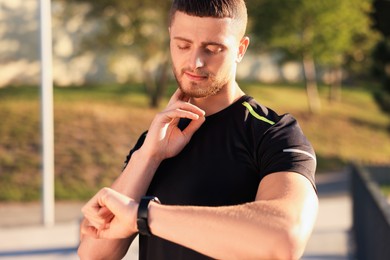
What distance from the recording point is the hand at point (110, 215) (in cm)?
250

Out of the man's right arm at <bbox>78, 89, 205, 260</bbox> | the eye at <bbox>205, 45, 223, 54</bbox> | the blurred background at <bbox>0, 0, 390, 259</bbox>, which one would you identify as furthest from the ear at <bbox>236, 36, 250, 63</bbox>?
the blurred background at <bbox>0, 0, 390, 259</bbox>

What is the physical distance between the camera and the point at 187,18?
2.58 m

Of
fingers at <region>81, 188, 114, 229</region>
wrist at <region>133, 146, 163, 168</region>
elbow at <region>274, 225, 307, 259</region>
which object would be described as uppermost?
wrist at <region>133, 146, 163, 168</region>

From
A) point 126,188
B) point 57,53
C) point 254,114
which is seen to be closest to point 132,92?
point 57,53

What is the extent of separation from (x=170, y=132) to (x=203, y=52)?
0.34 m

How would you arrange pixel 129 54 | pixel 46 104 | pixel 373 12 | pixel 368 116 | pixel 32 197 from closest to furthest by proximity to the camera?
pixel 46 104
pixel 32 197
pixel 129 54
pixel 368 116
pixel 373 12

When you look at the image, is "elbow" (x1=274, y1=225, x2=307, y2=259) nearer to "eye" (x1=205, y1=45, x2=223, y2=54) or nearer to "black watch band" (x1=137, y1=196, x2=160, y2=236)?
"black watch band" (x1=137, y1=196, x2=160, y2=236)

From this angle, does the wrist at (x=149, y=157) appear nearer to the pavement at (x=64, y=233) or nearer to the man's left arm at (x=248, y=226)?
the man's left arm at (x=248, y=226)

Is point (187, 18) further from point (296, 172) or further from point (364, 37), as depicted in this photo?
point (364, 37)

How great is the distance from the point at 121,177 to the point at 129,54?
83.6 feet

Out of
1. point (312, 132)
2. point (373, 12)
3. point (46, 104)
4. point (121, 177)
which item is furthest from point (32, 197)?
point (373, 12)

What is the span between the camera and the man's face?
2.57 meters

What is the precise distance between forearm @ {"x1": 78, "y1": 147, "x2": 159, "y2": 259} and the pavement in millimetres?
5702

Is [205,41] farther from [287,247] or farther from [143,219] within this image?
[287,247]
